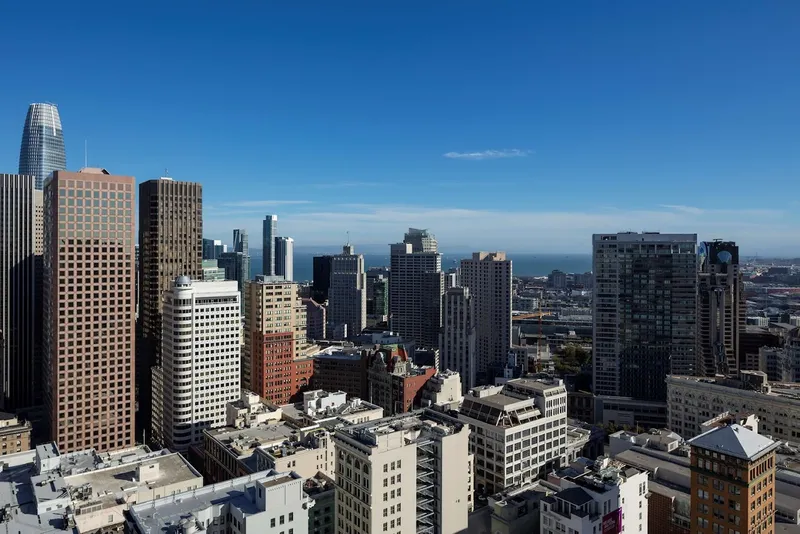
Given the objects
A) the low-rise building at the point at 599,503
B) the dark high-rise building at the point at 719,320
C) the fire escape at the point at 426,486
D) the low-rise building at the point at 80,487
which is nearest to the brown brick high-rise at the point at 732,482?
the low-rise building at the point at 599,503

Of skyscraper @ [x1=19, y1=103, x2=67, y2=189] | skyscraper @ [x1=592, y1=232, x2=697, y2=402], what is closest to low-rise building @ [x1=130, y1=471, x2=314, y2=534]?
skyscraper @ [x1=592, y1=232, x2=697, y2=402]

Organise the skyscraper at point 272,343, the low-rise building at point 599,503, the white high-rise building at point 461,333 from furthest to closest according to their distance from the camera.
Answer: the white high-rise building at point 461,333 → the skyscraper at point 272,343 → the low-rise building at point 599,503

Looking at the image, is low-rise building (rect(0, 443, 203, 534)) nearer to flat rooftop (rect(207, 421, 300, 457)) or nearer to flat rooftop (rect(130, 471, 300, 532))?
flat rooftop (rect(207, 421, 300, 457))

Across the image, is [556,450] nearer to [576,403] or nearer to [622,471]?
[622,471]

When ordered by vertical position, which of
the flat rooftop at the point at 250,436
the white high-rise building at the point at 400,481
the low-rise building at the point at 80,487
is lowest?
the flat rooftop at the point at 250,436

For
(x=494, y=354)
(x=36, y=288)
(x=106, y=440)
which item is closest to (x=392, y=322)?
(x=494, y=354)

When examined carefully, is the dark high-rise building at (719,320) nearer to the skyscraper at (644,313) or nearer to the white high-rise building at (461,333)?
the skyscraper at (644,313)

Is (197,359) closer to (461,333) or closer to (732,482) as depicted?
(461,333)
